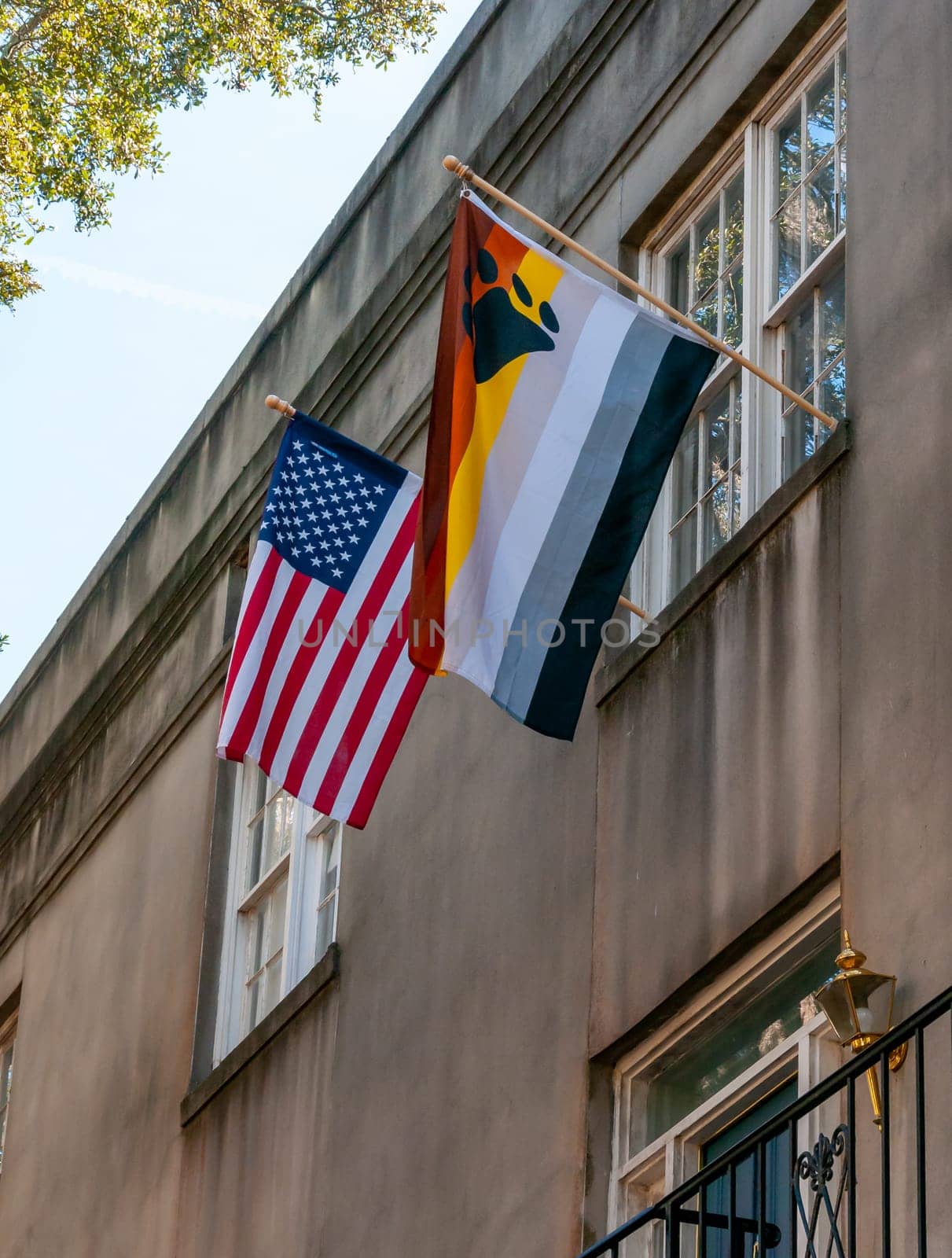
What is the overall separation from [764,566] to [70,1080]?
8.03 metres

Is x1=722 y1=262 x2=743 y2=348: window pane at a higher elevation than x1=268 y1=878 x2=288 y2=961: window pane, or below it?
higher

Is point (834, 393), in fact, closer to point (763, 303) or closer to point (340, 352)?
point (763, 303)

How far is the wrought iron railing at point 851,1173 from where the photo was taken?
19.3 feet

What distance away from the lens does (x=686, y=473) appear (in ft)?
31.1

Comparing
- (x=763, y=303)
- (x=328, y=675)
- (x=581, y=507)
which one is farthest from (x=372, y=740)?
(x=763, y=303)

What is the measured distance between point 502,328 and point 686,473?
161cm

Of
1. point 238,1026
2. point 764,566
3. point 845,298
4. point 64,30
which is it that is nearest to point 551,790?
point 764,566

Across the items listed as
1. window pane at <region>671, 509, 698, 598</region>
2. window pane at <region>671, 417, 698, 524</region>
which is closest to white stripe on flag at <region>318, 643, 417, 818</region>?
window pane at <region>671, 509, 698, 598</region>

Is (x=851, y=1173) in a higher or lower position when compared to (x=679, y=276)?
lower

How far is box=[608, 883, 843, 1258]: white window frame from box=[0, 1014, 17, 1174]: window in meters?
8.80

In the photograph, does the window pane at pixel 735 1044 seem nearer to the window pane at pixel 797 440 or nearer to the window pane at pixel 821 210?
the window pane at pixel 797 440

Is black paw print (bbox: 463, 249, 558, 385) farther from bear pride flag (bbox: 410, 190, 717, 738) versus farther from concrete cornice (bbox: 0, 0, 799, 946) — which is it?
concrete cornice (bbox: 0, 0, 799, 946)

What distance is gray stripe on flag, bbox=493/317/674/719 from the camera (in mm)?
7699

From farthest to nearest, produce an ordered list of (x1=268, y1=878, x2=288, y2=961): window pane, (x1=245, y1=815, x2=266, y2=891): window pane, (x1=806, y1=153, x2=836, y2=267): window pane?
1. (x1=245, y1=815, x2=266, y2=891): window pane
2. (x1=268, y1=878, x2=288, y2=961): window pane
3. (x1=806, y1=153, x2=836, y2=267): window pane
